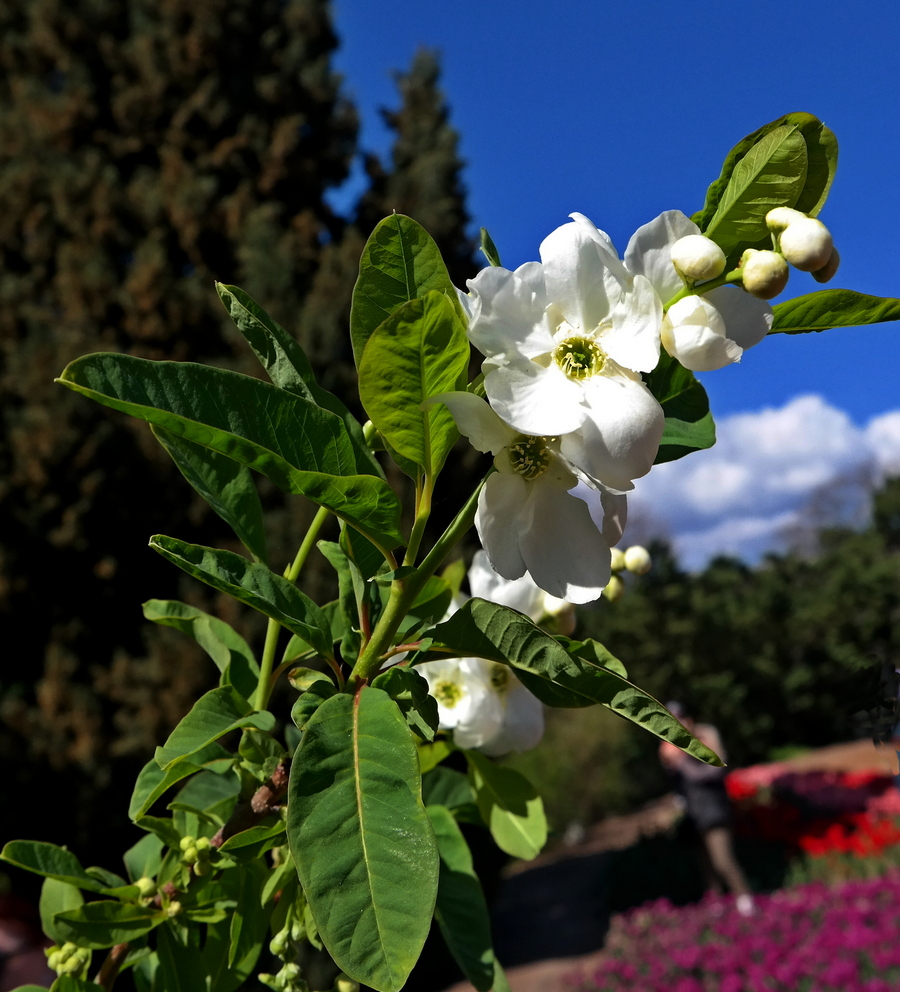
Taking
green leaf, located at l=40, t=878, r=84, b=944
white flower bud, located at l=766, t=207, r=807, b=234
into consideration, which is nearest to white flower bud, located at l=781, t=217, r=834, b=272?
white flower bud, located at l=766, t=207, r=807, b=234

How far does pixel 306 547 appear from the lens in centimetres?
66

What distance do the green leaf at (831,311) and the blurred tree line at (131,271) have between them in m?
3.83

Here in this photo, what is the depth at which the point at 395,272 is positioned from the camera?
49 cm

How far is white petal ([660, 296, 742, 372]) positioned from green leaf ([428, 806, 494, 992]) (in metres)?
0.41

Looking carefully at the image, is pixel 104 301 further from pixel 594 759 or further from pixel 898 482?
pixel 898 482

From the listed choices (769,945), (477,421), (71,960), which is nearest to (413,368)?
(477,421)

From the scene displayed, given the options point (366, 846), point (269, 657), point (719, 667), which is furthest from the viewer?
point (719, 667)

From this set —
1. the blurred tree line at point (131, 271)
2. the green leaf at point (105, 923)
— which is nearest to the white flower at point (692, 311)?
the green leaf at point (105, 923)

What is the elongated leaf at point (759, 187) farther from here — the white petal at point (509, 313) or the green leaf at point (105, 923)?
the green leaf at point (105, 923)

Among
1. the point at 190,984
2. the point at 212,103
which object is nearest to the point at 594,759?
the point at 212,103

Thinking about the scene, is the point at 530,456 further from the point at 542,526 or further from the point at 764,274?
the point at 764,274

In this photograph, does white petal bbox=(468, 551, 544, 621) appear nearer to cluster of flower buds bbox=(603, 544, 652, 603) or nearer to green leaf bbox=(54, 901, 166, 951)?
cluster of flower buds bbox=(603, 544, 652, 603)

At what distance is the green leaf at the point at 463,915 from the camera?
25.7 inches

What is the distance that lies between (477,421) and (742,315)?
169mm
